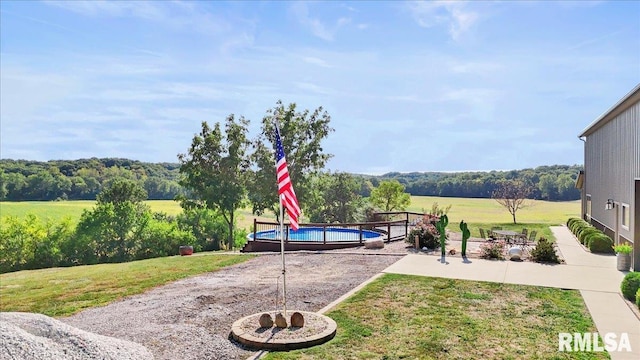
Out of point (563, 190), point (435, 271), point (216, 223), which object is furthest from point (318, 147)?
point (563, 190)

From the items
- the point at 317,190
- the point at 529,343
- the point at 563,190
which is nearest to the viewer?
the point at 529,343

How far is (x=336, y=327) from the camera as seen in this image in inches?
324

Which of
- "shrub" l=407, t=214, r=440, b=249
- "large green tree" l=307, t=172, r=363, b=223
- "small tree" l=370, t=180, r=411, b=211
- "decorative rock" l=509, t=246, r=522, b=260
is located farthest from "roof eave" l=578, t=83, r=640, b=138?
"large green tree" l=307, t=172, r=363, b=223

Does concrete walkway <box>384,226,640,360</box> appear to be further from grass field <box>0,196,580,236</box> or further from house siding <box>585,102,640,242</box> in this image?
grass field <box>0,196,580,236</box>

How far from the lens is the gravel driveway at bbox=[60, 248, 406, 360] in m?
7.84

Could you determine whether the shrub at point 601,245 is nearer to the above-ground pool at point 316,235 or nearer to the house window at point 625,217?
the house window at point 625,217

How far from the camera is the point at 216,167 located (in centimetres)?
3231

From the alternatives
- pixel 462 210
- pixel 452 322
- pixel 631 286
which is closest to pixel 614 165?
pixel 631 286

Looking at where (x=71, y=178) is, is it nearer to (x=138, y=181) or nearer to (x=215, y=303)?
(x=138, y=181)

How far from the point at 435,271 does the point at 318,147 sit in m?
21.1

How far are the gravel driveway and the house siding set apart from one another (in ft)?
25.6

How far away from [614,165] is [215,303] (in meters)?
15.5

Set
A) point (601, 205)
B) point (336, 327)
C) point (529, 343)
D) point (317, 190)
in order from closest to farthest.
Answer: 1. point (529, 343)
2. point (336, 327)
3. point (601, 205)
4. point (317, 190)

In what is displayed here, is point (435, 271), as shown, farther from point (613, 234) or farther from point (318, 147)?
point (318, 147)
